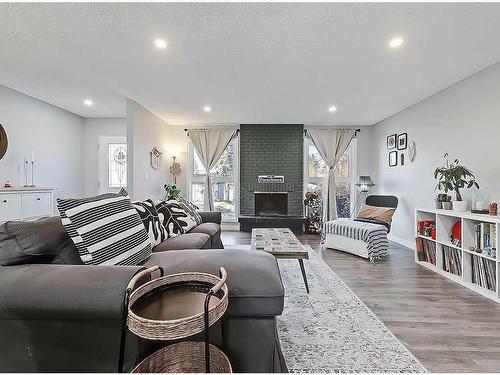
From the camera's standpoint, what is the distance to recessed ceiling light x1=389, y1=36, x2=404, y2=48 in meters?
2.54

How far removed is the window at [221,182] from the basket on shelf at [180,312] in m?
5.37

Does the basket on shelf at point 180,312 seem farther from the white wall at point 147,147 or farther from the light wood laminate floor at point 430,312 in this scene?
the white wall at point 147,147

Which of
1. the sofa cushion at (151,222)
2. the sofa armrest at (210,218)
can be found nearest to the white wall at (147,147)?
the sofa armrest at (210,218)

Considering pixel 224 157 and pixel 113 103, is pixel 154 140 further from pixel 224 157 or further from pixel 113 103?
pixel 224 157

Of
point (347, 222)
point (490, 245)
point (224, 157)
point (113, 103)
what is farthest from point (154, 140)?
point (490, 245)

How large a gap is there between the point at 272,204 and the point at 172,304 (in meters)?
5.29

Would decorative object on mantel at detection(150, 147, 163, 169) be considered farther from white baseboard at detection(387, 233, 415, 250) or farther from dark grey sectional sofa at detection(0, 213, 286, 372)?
white baseboard at detection(387, 233, 415, 250)

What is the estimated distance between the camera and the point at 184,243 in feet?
8.18

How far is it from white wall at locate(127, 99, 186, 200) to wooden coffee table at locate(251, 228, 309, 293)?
2499 millimetres

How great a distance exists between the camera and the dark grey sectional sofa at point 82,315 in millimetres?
1089

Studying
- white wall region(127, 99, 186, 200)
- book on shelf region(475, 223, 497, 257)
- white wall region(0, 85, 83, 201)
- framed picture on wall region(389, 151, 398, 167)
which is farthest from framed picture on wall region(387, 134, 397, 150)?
white wall region(0, 85, 83, 201)

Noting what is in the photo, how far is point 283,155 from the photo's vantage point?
249 inches

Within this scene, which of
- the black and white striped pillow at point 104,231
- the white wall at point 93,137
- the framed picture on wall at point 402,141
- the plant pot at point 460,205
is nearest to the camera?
the black and white striped pillow at point 104,231

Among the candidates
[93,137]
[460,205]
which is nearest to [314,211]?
[460,205]
